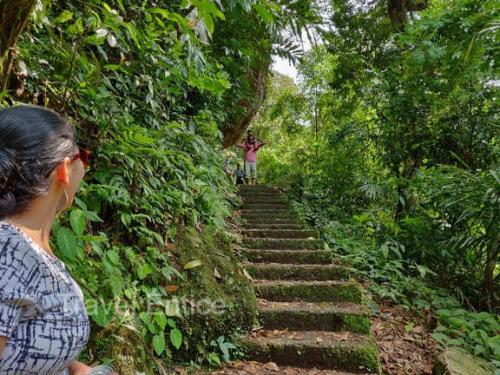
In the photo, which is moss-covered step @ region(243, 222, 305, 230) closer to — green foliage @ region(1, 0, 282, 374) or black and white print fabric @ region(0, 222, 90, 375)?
green foliage @ region(1, 0, 282, 374)

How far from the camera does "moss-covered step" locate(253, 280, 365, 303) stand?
357 cm

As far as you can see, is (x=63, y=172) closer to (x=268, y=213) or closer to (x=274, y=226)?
(x=274, y=226)

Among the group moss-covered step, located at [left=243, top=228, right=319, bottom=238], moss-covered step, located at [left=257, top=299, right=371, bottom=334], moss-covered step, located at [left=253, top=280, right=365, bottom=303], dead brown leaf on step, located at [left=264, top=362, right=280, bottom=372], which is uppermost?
moss-covered step, located at [left=243, top=228, right=319, bottom=238]

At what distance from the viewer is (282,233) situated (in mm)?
5422

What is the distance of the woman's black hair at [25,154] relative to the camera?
881mm

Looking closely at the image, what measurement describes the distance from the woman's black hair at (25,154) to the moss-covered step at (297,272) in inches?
129

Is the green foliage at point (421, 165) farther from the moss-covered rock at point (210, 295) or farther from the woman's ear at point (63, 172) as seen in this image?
the woman's ear at point (63, 172)

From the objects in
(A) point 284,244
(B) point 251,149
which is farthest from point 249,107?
(A) point 284,244

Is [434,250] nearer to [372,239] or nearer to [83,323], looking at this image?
[372,239]

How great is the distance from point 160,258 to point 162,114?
177 cm

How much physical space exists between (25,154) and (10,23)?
909mm

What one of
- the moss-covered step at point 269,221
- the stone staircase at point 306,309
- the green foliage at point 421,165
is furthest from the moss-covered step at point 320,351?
the moss-covered step at point 269,221

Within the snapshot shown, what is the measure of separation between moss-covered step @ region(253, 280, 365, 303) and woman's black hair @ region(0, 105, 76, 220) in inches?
117

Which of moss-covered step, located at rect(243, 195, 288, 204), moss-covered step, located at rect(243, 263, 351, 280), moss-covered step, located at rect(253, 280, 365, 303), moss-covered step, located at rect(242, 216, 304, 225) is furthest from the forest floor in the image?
moss-covered step, located at rect(243, 195, 288, 204)
